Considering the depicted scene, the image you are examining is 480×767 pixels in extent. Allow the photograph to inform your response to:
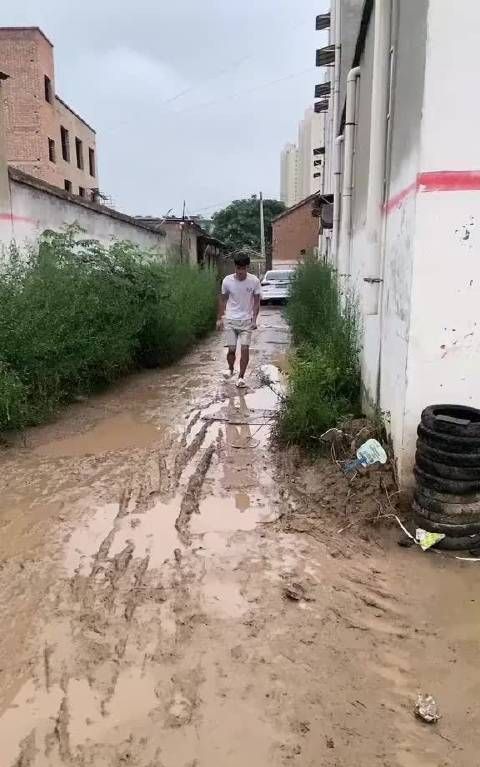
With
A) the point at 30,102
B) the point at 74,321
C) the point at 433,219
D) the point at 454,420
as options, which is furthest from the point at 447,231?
the point at 30,102

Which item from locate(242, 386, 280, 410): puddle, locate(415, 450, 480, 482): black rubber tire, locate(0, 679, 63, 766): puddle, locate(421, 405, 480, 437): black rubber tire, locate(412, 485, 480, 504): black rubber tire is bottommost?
locate(0, 679, 63, 766): puddle

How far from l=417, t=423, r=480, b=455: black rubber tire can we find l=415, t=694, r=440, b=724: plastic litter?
1400 mm

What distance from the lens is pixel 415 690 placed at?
8.21 ft

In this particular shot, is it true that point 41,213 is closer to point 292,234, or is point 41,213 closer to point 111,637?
point 111,637

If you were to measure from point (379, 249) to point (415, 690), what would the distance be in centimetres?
328

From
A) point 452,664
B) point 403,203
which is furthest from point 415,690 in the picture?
point 403,203

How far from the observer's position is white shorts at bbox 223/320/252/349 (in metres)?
7.99

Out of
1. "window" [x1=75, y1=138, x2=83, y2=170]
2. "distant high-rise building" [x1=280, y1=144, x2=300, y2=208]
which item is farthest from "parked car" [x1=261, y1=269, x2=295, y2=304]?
"distant high-rise building" [x1=280, y1=144, x2=300, y2=208]

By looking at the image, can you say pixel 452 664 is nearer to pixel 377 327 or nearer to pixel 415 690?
pixel 415 690

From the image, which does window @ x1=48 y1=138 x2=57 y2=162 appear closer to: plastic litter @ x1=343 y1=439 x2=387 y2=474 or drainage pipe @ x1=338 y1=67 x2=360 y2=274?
Answer: drainage pipe @ x1=338 y1=67 x2=360 y2=274

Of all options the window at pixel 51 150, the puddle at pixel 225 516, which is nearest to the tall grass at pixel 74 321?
the puddle at pixel 225 516

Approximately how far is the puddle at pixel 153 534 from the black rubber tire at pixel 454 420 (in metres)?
1.68

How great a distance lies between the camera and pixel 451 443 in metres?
3.43

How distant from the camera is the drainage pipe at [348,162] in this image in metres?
7.46
